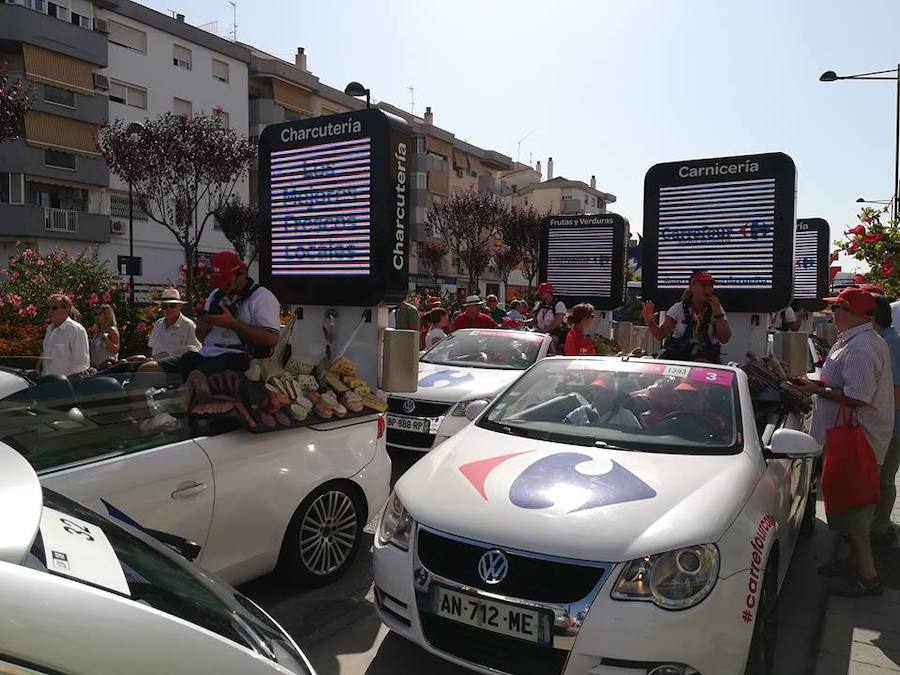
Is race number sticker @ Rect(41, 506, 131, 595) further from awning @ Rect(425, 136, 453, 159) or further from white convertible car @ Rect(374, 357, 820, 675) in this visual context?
awning @ Rect(425, 136, 453, 159)

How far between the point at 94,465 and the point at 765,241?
6.75 m

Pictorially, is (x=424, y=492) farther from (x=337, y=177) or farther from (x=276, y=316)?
(x=337, y=177)

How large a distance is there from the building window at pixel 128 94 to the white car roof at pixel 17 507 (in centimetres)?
3309

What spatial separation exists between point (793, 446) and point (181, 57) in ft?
114

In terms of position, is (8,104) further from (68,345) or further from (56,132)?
(56,132)

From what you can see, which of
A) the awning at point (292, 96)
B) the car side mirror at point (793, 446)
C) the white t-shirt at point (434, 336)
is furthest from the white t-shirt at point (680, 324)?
the awning at point (292, 96)

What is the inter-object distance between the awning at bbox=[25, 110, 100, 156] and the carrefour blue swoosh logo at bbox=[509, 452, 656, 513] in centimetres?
2819

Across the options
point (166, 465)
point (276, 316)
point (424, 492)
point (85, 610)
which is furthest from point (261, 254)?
point (85, 610)

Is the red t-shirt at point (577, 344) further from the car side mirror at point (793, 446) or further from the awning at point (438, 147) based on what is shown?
the awning at point (438, 147)

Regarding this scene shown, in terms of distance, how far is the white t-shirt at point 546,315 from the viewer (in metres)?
11.1

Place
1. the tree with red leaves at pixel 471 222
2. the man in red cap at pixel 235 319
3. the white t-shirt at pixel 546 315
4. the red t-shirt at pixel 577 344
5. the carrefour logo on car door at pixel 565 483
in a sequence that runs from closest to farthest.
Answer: the carrefour logo on car door at pixel 565 483
the man in red cap at pixel 235 319
the red t-shirt at pixel 577 344
the white t-shirt at pixel 546 315
the tree with red leaves at pixel 471 222

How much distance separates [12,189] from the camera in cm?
2689

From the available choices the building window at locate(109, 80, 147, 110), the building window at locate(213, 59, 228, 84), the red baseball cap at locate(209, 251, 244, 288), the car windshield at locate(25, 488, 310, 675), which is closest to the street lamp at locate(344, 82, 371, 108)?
the red baseball cap at locate(209, 251, 244, 288)

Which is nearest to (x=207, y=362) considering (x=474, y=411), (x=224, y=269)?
(x=224, y=269)
